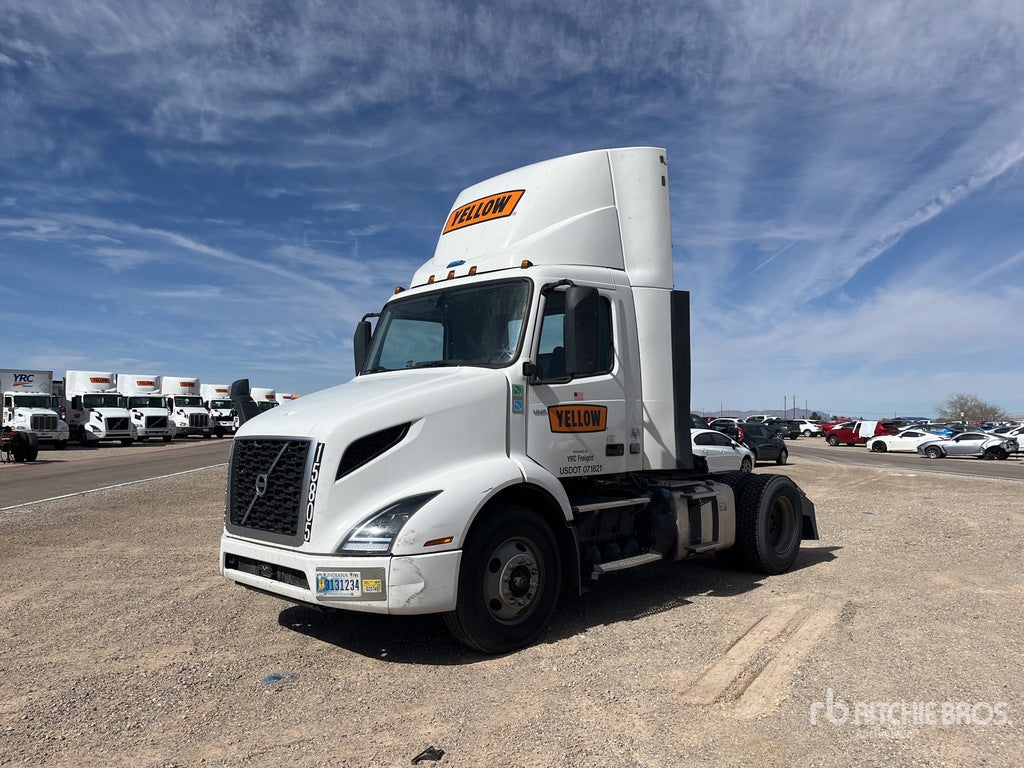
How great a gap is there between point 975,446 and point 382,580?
120 ft

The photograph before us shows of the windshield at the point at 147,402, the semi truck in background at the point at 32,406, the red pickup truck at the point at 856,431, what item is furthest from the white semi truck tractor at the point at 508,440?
the red pickup truck at the point at 856,431

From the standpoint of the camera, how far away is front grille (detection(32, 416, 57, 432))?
31.6 metres

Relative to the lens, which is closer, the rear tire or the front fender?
the front fender

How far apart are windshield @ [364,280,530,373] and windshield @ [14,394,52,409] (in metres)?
32.3

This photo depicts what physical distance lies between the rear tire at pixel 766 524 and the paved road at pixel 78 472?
A: 12.3m

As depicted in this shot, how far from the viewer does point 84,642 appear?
5406 millimetres

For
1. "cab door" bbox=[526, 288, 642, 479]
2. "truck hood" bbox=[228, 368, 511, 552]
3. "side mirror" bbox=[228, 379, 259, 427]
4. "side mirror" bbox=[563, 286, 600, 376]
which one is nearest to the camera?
"truck hood" bbox=[228, 368, 511, 552]

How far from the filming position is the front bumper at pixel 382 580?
4.48m

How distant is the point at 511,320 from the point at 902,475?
18892 millimetres

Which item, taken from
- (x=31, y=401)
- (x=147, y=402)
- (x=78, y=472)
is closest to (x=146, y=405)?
(x=147, y=402)

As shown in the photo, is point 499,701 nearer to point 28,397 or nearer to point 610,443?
point 610,443

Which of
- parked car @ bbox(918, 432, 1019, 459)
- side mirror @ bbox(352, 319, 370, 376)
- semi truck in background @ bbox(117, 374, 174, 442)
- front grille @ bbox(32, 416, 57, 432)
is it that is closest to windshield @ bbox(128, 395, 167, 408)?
Answer: semi truck in background @ bbox(117, 374, 174, 442)

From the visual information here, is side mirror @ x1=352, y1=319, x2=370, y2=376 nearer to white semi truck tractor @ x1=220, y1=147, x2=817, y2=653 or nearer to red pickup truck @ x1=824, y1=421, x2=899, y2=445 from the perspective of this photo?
white semi truck tractor @ x1=220, y1=147, x2=817, y2=653

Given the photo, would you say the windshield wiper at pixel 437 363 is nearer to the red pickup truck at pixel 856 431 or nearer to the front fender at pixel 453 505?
the front fender at pixel 453 505
